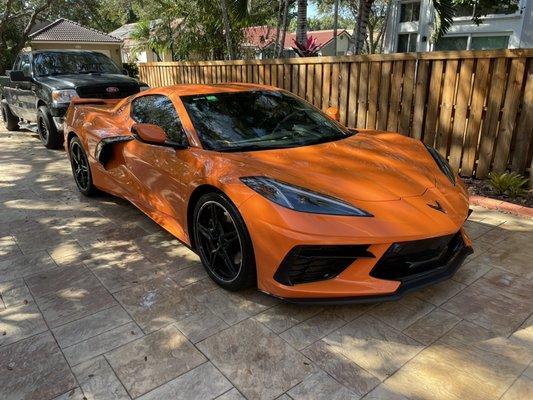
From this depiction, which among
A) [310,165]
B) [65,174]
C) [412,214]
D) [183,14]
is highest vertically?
[183,14]

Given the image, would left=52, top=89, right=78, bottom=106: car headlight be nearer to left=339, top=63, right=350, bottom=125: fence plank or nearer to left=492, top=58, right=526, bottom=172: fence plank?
left=339, top=63, right=350, bottom=125: fence plank

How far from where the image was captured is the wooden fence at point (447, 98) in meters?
4.72

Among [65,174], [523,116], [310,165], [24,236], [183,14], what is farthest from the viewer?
[183,14]

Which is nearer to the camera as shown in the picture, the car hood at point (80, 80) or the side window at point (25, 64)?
the car hood at point (80, 80)

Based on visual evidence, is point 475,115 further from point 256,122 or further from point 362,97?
point 256,122

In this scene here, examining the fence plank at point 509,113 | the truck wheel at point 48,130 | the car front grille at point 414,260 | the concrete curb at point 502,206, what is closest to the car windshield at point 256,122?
the car front grille at point 414,260

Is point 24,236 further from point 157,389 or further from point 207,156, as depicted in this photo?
point 157,389

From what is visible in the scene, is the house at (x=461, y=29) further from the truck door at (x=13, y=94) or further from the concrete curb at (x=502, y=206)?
the truck door at (x=13, y=94)

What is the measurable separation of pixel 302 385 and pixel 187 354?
0.67 metres

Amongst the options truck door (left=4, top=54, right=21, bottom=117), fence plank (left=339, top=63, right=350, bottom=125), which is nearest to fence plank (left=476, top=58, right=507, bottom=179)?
fence plank (left=339, top=63, right=350, bottom=125)

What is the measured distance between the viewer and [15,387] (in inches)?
85.0

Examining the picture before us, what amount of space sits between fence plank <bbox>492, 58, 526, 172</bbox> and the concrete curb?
56 cm

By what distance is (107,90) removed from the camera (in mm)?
7648

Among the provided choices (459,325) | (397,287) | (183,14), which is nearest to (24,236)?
(397,287)
